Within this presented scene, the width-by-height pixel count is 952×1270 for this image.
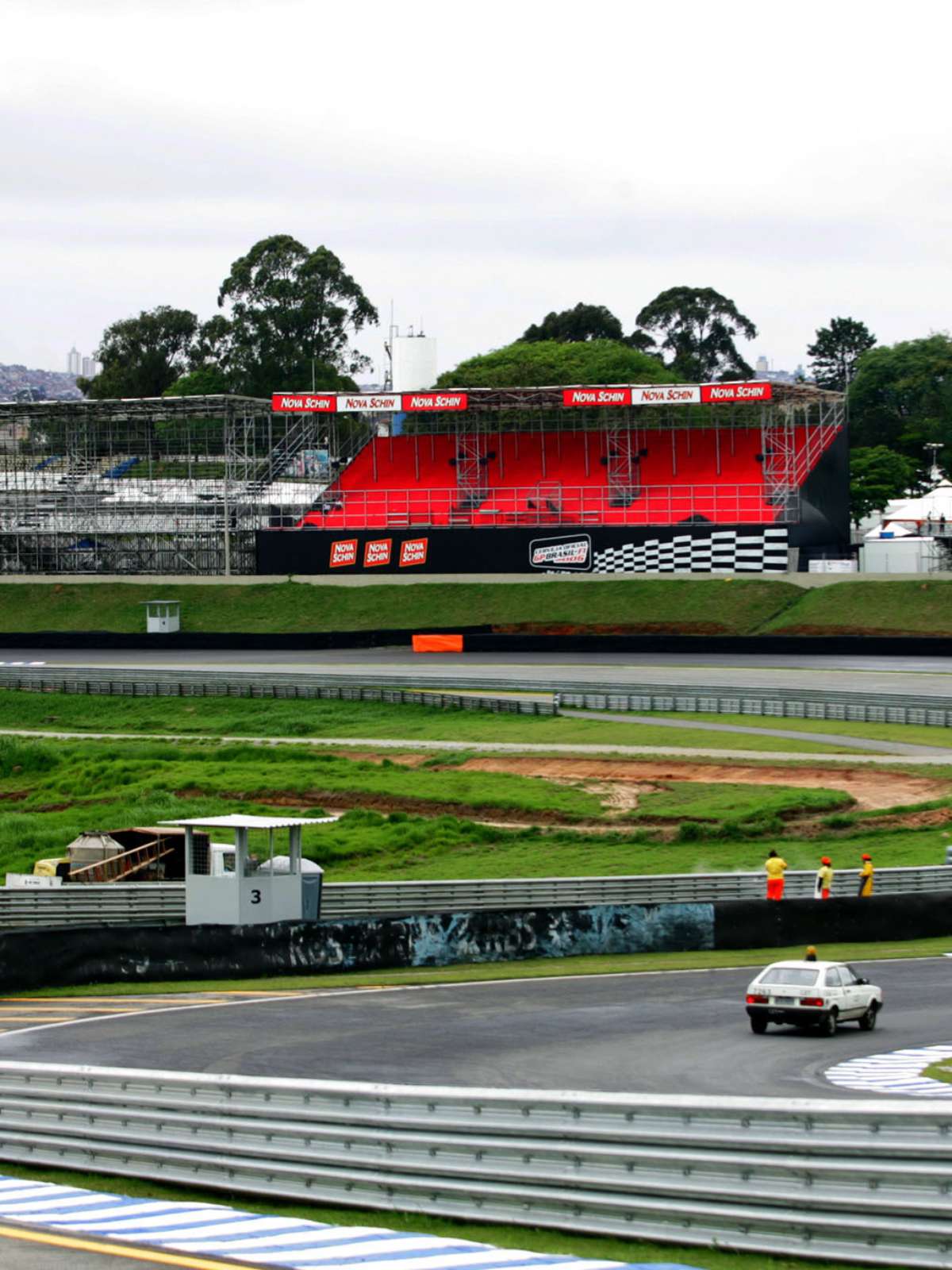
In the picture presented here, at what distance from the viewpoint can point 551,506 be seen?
88.4m

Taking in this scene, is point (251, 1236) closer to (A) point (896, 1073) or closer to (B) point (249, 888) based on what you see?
(A) point (896, 1073)

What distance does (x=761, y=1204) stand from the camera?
34.9 feet

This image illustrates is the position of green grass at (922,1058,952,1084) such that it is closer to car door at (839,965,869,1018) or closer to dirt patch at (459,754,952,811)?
car door at (839,965,869,1018)

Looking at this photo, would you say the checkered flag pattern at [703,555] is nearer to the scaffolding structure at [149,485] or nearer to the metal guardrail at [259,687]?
the scaffolding structure at [149,485]

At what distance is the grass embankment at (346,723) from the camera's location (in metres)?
52.4

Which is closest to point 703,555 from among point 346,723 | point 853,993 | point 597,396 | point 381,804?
point 597,396

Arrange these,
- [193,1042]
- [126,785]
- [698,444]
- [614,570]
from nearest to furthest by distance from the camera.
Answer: [193,1042] < [126,785] < [614,570] < [698,444]

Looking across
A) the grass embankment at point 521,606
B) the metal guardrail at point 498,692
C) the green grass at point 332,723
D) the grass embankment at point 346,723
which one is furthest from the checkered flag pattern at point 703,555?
the green grass at point 332,723

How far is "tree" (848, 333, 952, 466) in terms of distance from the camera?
129750 millimetres

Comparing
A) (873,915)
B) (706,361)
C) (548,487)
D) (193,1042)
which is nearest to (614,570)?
(548,487)

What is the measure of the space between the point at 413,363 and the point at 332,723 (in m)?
49.3

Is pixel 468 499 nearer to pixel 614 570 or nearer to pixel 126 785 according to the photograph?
pixel 614 570

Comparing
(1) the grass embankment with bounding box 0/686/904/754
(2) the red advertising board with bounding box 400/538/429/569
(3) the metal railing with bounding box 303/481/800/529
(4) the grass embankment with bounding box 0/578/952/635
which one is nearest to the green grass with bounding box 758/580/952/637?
(4) the grass embankment with bounding box 0/578/952/635

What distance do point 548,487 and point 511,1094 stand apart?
79.2 m
